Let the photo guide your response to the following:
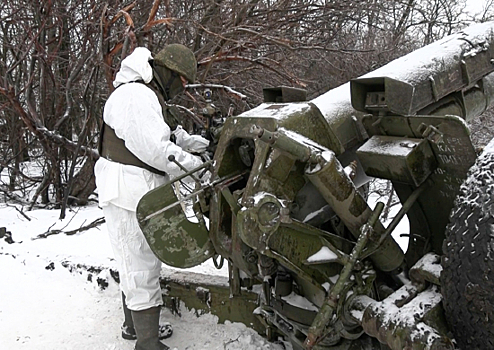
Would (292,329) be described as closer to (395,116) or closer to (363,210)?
(363,210)

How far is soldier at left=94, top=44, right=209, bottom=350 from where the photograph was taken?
10.1ft

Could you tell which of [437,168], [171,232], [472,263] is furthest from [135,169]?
[472,263]

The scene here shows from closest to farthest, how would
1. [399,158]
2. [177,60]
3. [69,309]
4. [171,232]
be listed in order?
1. [399,158]
2. [171,232]
3. [177,60]
4. [69,309]

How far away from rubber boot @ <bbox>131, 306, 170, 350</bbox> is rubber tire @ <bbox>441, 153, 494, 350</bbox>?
6.31 ft

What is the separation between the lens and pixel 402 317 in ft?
6.55

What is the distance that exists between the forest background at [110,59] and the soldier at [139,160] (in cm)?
358

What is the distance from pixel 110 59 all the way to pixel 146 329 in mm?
4725

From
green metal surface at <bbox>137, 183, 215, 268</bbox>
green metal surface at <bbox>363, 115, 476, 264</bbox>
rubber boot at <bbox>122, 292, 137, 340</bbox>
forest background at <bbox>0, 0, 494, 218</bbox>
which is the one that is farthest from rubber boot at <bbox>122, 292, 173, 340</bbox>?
forest background at <bbox>0, 0, 494, 218</bbox>

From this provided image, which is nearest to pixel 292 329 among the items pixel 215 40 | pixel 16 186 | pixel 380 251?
pixel 380 251

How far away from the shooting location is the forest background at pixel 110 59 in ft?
24.5

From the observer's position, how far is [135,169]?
323cm

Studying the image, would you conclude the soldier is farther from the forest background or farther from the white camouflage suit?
the forest background

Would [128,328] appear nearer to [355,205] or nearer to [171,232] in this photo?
[171,232]

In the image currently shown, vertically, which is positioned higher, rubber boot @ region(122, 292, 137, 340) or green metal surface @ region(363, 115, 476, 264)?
green metal surface @ region(363, 115, 476, 264)
